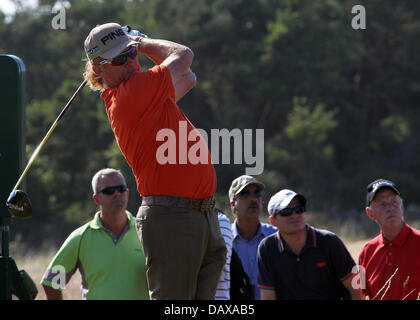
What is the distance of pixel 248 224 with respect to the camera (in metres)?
6.15

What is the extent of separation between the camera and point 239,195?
6281 millimetres

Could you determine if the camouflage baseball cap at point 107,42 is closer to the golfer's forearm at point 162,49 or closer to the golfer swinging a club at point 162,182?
the golfer swinging a club at point 162,182

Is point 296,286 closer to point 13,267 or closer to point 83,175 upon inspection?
point 13,267

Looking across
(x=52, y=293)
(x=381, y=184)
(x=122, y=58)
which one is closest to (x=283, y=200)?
(x=381, y=184)

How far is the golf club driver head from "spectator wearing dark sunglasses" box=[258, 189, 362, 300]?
1.96m

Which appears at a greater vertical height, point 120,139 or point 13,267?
point 120,139

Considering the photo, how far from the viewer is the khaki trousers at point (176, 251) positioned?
3.77 m

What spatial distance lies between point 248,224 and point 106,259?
4.11ft

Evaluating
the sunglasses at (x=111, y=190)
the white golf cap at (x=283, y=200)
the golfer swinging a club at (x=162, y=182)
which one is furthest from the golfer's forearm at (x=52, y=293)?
the golfer swinging a club at (x=162, y=182)

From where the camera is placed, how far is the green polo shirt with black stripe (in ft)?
17.6

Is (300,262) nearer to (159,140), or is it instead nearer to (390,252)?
(390,252)

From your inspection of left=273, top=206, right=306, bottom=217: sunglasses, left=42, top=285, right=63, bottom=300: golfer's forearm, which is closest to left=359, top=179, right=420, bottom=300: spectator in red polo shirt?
left=273, top=206, right=306, bottom=217: sunglasses
